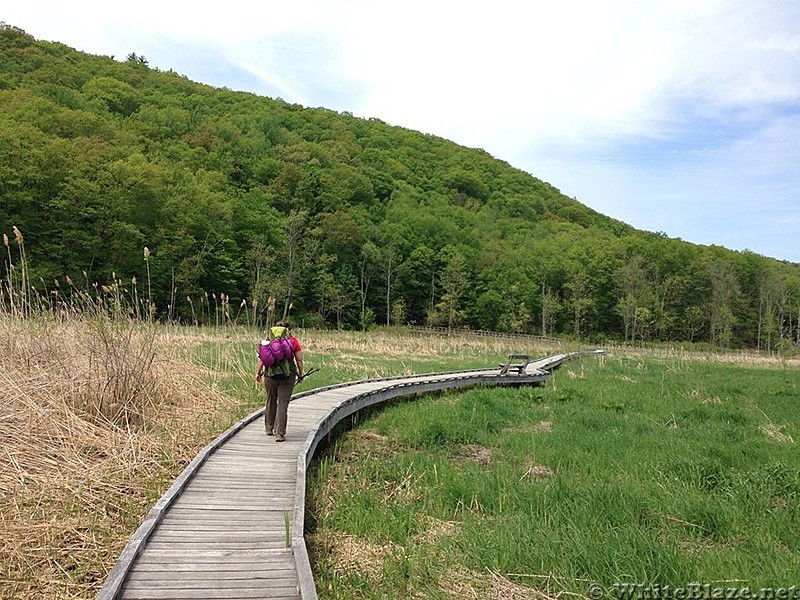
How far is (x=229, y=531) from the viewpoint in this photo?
4.58 metres

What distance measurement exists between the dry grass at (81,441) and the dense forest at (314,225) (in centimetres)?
2611

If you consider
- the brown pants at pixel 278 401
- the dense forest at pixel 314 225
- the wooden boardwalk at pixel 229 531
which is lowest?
the wooden boardwalk at pixel 229 531

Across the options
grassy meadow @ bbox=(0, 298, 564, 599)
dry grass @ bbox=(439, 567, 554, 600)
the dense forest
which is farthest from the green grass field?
the dense forest

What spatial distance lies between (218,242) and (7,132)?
14040 mm

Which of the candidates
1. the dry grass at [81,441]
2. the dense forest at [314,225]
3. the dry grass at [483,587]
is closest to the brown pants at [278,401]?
the dry grass at [81,441]

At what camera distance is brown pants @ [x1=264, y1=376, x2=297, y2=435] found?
731 centimetres

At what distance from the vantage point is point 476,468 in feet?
25.8

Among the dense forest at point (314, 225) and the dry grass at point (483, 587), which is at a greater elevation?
the dense forest at point (314, 225)

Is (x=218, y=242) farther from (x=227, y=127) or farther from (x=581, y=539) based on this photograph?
(x=581, y=539)

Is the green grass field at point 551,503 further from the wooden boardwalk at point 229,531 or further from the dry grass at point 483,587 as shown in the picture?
the wooden boardwalk at point 229,531

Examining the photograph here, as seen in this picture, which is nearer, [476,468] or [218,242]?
[476,468]

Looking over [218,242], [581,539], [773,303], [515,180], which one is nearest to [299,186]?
[218,242]

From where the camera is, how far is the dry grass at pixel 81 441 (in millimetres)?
4488

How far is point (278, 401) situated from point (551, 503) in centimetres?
365
